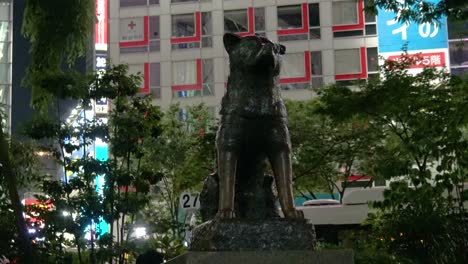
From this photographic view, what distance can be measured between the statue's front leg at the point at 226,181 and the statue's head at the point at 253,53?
0.73 meters

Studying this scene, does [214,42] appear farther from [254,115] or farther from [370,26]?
[254,115]

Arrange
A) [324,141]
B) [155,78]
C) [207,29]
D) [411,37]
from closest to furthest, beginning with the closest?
[324,141] < [411,37] < [155,78] < [207,29]

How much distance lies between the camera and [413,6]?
35.3ft

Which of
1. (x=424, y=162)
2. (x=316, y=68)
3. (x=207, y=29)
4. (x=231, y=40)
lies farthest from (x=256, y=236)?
(x=207, y=29)

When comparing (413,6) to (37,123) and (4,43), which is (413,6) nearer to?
(37,123)

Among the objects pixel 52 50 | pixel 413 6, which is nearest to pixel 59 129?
pixel 52 50

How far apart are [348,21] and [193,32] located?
8.86 metres

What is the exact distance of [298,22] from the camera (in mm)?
38688

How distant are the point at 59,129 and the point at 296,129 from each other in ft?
36.1

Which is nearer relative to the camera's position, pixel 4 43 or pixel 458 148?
pixel 458 148

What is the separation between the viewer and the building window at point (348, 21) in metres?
37.8

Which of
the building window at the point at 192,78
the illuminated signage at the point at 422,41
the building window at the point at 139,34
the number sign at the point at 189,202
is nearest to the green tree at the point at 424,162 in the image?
the number sign at the point at 189,202

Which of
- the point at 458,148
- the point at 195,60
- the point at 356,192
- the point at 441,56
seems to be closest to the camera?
the point at 458,148

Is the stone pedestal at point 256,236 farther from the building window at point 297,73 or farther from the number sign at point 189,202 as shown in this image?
the building window at point 297,73
